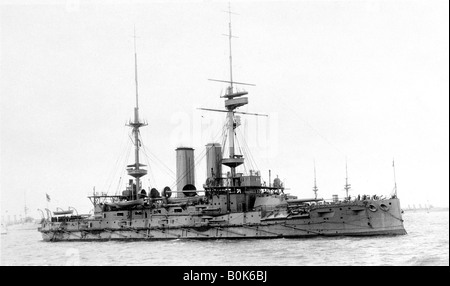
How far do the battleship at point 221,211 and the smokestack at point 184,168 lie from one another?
0.23ft

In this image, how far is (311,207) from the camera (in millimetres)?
31531

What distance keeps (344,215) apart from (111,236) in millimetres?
17038

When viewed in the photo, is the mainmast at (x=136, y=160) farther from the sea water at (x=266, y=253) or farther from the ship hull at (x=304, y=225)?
the sea water at (x=266, y=253)

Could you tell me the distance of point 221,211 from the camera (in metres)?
34.5

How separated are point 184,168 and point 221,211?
604 centimetres

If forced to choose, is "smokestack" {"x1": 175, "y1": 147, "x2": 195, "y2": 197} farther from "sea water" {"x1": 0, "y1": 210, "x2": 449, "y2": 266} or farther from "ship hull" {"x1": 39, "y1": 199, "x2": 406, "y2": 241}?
"sea water" {"x1": 0, "y1": 210, "x2": 449, "y2": 266}

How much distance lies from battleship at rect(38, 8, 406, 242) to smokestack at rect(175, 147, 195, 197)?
0.07m

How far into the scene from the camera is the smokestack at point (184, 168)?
39.2m

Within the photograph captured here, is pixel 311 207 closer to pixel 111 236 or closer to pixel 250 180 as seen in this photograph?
pixel 250 180

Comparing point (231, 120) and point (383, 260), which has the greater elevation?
point (231, 120)

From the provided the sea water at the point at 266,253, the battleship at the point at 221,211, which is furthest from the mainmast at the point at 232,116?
the sea water at the point at 266,253

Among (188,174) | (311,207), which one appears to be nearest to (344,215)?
(311,207)

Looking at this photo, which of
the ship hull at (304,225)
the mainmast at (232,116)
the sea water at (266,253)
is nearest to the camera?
the sea water at (266,253)
